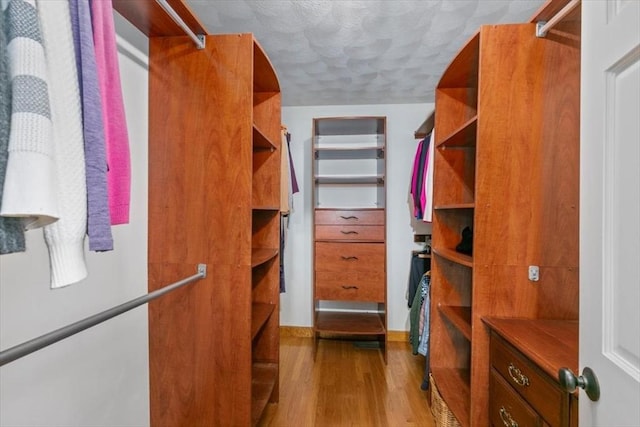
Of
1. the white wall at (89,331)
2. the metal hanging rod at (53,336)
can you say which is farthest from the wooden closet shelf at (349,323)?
the metal hanging rod at (53,336)

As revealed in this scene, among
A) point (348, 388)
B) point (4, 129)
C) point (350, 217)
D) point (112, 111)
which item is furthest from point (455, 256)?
point (4, 129)

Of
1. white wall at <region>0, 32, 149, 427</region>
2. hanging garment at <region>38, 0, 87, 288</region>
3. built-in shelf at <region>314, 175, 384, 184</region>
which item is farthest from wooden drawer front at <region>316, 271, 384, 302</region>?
hanging garment at <region>38, 0, 87, 288</region>

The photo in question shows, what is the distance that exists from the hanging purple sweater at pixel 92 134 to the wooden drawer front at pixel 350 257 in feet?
6.49

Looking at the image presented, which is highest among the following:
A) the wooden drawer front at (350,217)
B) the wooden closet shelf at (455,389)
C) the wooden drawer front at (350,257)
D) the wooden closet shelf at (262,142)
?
the wooden closet shelf at (262,142)

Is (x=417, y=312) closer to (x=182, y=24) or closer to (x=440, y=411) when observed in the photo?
(x=440, y=411)

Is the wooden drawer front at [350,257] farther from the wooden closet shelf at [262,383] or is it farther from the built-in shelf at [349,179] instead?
the wooden closet shelf at [262,383]

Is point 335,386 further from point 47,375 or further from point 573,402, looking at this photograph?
point 47,375

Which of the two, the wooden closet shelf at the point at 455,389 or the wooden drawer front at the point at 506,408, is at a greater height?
the wooden drawer front at the point at 506,408

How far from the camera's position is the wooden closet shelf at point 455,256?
135 cm

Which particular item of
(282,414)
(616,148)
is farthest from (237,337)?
(616,148)

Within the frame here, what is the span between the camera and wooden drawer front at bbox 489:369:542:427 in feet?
3.19

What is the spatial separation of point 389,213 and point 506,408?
186 centimetres

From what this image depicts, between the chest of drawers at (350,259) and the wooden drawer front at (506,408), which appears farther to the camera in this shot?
the chest of drawers at (350,259)

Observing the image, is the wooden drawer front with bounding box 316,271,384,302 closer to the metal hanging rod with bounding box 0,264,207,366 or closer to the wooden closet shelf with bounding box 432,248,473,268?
the wooden closet shelf with bounding box 432,248,473,268
